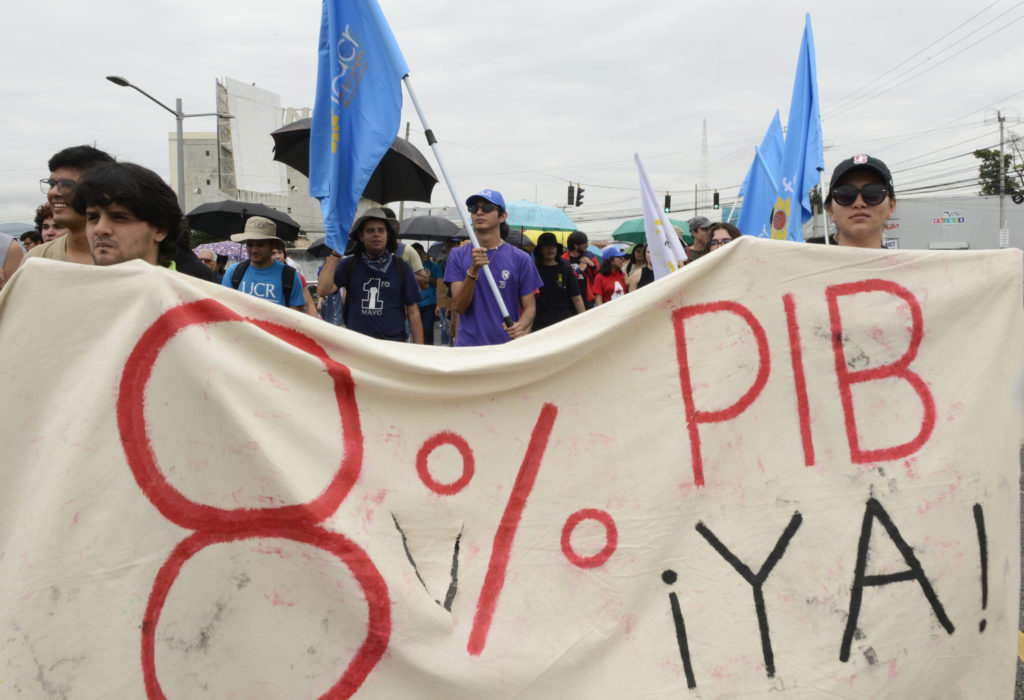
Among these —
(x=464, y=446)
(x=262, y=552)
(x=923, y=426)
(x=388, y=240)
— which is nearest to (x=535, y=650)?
(x=464, y=446)

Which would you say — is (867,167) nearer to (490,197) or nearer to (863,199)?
(863,199)

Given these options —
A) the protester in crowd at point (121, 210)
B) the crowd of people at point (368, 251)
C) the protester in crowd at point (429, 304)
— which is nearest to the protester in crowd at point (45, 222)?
the crowd of people at point (368, 251)

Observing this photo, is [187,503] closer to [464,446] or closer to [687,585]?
[464,446]

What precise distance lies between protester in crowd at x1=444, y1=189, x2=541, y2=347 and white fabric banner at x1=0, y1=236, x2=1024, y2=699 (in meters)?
2.02

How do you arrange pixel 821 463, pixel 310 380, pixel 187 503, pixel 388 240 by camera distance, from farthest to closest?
pixel 388 240 < pixel 821 463 < pixel 310 380 < pixel 187 503

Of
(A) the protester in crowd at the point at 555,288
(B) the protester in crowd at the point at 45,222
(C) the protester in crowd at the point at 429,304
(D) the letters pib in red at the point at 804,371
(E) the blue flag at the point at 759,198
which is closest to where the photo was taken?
(D) the letters pib in red at the point at 804,371

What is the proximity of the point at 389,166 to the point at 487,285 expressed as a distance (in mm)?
2425

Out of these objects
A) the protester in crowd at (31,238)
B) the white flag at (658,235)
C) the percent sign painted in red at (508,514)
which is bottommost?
the percent sign painted in red at (508,514)

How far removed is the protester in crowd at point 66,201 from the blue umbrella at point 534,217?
1288cm

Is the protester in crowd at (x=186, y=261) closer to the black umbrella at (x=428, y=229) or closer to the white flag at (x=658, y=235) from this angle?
the white flag at (x=658, y=235)

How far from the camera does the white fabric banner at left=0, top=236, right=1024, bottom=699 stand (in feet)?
6.43

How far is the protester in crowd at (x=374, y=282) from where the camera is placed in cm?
486

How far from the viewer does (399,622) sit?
2.05 metres

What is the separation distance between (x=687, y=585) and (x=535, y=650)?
471mm
